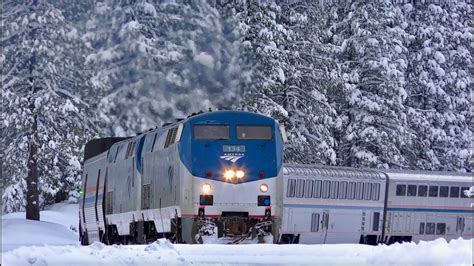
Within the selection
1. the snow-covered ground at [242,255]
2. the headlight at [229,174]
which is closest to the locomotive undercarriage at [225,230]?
the headlight at [229,174]

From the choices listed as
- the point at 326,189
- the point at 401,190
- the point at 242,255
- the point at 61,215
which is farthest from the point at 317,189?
the point at 242,255

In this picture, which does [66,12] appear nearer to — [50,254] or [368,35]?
[368,35]

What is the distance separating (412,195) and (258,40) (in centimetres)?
890

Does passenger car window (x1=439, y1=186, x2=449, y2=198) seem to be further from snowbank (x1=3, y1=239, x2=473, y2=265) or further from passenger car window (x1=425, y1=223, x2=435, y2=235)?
snowbank (x1=3, y1=239, x2=473, y2=265)

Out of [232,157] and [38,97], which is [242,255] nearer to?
[232,157]

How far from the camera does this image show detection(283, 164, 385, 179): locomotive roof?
38.7m

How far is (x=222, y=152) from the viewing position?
2544 cm

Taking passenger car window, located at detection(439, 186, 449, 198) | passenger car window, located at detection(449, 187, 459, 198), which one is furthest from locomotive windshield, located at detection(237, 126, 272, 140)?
passenger car window, located at detection(449, 187, 459, 198)

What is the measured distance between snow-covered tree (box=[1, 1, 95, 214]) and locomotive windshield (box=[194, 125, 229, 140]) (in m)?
13.5

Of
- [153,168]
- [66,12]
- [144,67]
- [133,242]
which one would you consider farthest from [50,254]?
[66,12]

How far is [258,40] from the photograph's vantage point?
41344 millimetres

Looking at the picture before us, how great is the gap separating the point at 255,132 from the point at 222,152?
103 cm

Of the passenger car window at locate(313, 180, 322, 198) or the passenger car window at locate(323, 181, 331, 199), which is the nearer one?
the passenger car window at locate(313, 180, 322, 198)

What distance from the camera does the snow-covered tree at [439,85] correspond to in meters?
51.6
